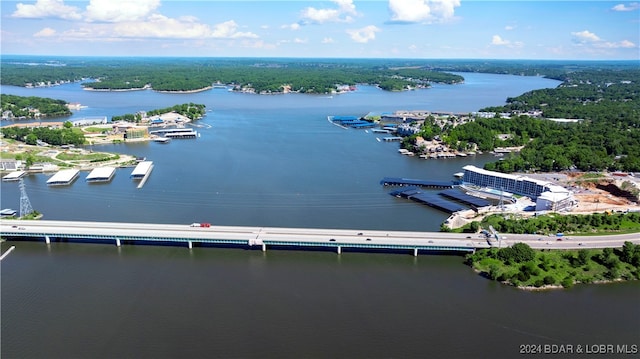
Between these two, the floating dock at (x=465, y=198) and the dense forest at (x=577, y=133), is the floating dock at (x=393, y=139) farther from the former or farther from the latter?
the floating dock at (x=465, y=198)

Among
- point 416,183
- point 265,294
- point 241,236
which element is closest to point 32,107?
point 416,183

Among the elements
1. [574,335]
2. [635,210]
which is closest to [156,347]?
[574,335]

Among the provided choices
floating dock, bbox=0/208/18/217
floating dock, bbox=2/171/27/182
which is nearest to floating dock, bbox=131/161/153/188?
floating dock, bbox=0/208/18/217

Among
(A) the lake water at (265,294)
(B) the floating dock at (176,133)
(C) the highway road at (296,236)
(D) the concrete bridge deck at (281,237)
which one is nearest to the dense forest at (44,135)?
(B) the floating dock at (176,133)

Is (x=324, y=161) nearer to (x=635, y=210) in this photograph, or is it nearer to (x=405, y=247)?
(x=405, y=247)

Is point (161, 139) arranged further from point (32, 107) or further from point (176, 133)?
point (32, 107)
